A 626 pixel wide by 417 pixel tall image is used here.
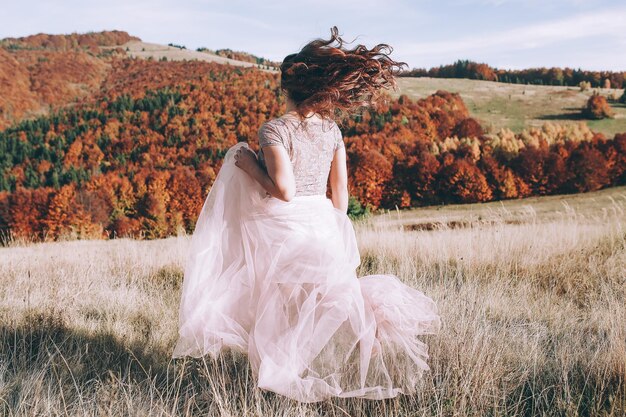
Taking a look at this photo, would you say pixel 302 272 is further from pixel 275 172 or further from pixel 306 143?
pixel 306 143

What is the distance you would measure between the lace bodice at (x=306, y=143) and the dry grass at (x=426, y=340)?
3.85 ft

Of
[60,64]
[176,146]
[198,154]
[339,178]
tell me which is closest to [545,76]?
[198,154]

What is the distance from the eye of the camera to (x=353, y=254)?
3.00 metres

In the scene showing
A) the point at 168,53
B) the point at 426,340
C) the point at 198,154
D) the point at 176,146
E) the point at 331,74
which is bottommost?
the point at 198,154

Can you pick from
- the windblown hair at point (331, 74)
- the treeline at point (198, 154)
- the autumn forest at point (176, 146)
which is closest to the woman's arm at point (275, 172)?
the windblown hair at point (331, 74)

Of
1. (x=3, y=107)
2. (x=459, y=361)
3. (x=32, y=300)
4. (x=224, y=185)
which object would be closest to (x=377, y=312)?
(x=459, y=361)

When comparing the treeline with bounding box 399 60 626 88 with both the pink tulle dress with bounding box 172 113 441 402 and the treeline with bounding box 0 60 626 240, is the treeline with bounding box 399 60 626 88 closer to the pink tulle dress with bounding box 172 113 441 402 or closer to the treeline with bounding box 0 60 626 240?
the treeline with bounding box 0 60 626 240

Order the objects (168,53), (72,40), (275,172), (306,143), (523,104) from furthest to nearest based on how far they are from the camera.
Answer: (72,40) → (168,53) → (523,104) → (306,143) → (275,172)

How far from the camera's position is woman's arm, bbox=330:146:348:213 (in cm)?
307

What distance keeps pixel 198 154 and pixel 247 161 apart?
9085 centimetres

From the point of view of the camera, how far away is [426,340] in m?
3.16

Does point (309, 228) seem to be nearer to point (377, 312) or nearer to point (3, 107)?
point (377, 312)

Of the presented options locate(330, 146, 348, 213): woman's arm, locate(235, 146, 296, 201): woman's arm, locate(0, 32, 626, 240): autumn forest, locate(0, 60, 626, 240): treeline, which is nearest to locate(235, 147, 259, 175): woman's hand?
locate(235, 146, 296, 201): woman's arm

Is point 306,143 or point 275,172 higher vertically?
point 306,143
